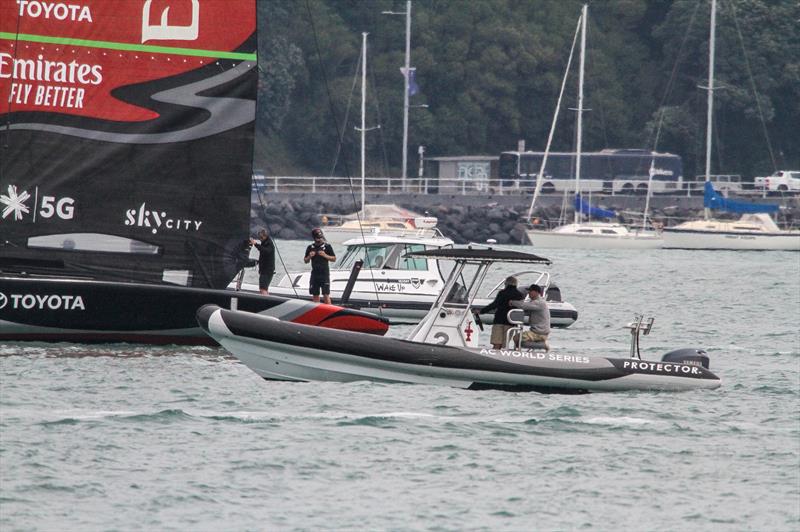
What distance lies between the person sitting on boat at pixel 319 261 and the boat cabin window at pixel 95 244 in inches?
130

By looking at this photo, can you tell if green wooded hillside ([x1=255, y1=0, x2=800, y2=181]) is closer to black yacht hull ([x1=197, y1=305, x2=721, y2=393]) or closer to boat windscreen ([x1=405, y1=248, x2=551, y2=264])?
boat windscreen ([x1=405, y1=248, x2=551, y2=264])

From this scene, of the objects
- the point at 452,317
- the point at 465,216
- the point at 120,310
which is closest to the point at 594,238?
the point at 465,216

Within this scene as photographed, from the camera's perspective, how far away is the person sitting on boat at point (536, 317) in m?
21.6

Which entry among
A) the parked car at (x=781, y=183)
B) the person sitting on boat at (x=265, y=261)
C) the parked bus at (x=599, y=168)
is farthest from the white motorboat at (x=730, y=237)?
the person sitting on boat at (x=265, y=261)

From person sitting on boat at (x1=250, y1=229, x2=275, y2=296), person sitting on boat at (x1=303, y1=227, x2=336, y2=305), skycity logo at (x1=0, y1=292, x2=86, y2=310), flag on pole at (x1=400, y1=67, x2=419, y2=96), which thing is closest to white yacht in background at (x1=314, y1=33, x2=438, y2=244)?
flag on pole at (x1=400, y1=67, x2=419, y2=96)

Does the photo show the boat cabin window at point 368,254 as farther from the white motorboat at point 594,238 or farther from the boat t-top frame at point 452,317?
the white motorboat at point 594,238

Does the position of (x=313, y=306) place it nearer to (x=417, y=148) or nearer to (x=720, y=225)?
(x=720, y=225)

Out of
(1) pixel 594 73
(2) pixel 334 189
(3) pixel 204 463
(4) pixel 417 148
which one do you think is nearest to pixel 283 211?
(2) pixel 334 189

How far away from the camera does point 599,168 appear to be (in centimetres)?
9194

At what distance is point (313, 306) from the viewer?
76.9 ft

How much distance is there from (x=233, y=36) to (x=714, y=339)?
1246cm

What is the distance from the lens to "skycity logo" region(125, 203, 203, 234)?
959 inches

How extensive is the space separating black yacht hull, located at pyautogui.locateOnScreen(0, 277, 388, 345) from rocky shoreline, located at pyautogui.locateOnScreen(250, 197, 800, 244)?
181ft

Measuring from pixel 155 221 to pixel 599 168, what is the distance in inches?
2730
